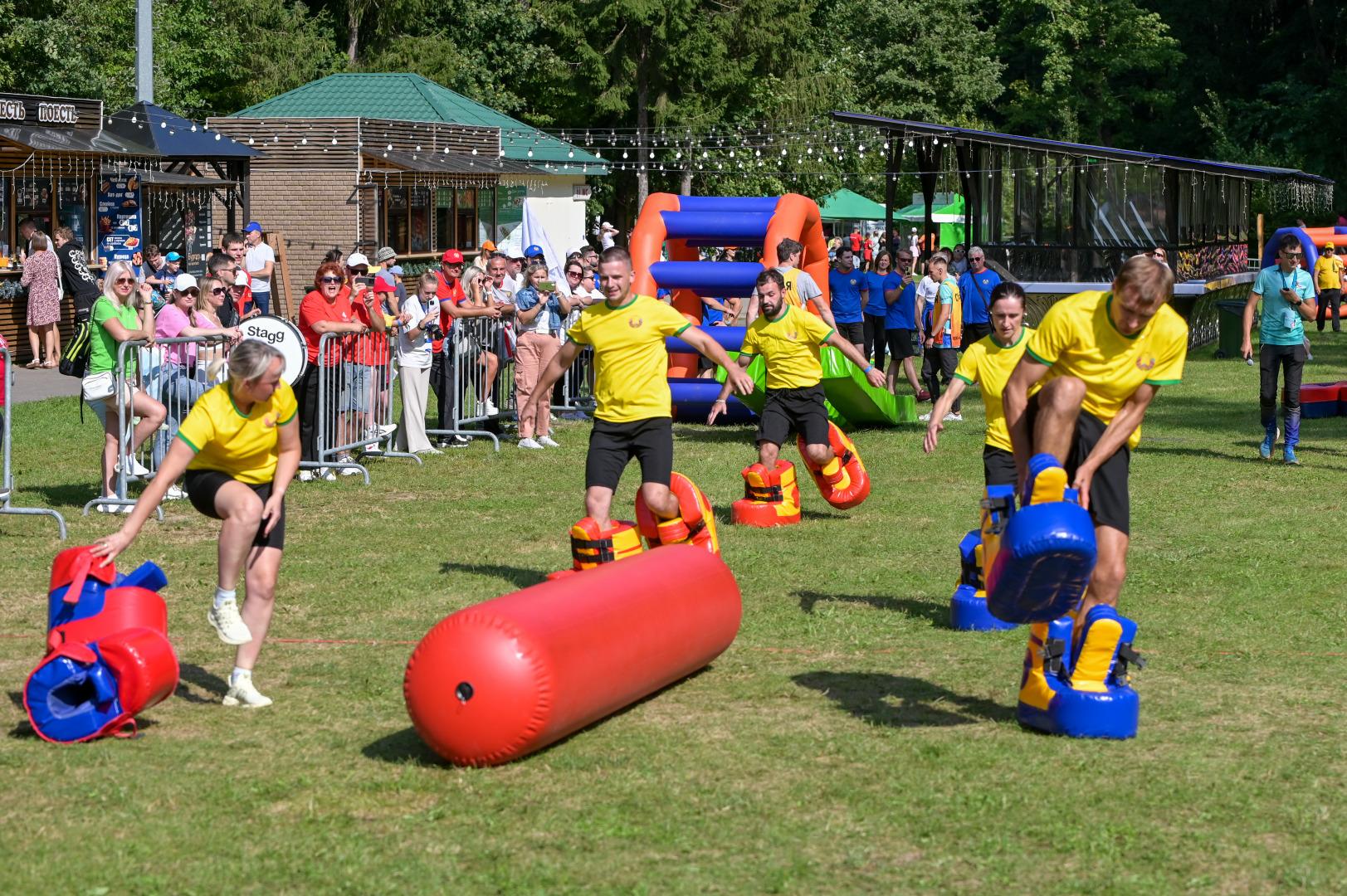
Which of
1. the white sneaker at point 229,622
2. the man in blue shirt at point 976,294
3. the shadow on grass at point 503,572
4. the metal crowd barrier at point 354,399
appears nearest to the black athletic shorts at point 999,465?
the shadow on grass at point 503,572

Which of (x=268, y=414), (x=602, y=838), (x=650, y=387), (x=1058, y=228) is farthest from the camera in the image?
(x=1058, y=228)

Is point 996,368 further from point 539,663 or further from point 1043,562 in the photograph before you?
point 539,663

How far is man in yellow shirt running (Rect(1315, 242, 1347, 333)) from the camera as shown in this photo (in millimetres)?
31578

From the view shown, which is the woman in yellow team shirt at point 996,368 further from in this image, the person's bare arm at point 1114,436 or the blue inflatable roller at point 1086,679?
the blue inflatable roller at point 1086,679

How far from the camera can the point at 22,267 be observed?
69.4 feet

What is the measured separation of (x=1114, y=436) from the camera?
643 cm

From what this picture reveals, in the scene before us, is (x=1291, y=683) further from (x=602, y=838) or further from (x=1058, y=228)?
(x=1058, y=228)

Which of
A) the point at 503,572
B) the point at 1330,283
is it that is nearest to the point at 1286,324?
the point at 503,572

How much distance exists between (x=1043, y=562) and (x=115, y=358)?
803 centimetres

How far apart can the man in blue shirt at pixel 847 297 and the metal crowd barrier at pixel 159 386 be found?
9256mm

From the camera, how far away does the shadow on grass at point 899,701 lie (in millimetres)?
6598

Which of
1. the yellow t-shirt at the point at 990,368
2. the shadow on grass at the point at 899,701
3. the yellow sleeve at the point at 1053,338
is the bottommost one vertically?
the shadow on grass at the point at 899,701

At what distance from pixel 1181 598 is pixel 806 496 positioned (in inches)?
169

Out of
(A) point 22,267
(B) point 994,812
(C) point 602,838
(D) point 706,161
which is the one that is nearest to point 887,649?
(B) point 994,812
